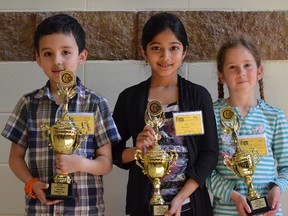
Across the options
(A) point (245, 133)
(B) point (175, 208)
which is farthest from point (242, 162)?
(B) point (175, 208)

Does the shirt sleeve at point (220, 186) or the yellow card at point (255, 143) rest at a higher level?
the yellow card at point (255, 143)

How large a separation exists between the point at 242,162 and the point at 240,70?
0.41 meters

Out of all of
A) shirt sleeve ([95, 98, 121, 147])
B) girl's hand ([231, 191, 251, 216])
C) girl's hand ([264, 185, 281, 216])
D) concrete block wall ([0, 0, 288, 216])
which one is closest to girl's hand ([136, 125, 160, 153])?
shirt sleeve ([95, 98, 121, 147])

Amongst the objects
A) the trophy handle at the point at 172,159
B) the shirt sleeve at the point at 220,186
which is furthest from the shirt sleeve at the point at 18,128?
the shirt sleeve at the point at 220,186

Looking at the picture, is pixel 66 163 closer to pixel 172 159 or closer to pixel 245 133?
pixel 172 159

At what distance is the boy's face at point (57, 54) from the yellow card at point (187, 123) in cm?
45

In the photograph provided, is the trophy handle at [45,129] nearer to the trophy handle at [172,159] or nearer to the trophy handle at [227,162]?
the trophy handle at [172,159]

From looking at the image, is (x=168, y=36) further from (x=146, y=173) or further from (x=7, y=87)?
(x=7, y=87)

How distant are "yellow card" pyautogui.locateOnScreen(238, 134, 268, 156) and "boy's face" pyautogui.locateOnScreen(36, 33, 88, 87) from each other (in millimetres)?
711

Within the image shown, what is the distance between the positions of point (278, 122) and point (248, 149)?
0.21 metres

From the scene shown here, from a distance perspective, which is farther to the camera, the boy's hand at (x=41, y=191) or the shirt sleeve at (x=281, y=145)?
the shirt sleeve at (x=281, y=145)

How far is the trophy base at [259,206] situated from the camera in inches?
63.0

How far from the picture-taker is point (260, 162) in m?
1.79

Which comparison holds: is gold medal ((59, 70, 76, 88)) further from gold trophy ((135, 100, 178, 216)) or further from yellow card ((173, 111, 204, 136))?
yellow card ((173, 111, 204, 136))
